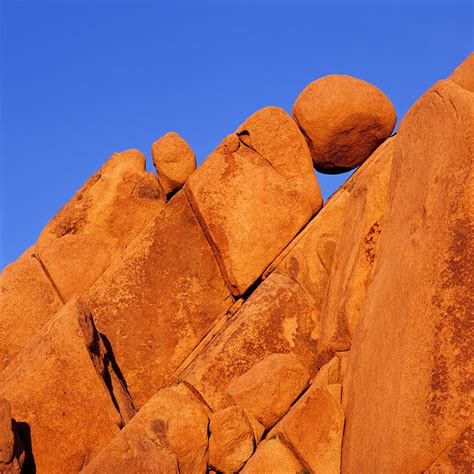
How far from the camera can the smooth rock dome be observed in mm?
9453

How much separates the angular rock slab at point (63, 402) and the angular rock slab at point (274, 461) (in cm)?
153

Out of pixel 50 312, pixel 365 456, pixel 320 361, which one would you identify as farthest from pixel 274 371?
pixel 50 312

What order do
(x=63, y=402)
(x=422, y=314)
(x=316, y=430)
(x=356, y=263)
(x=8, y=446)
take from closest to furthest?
(x=422, y=314) → (x=8, y=446) → (x=316, y=430) → (x=63, y=402) → (x=356, y=263)

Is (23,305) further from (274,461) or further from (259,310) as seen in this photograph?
(274,461)

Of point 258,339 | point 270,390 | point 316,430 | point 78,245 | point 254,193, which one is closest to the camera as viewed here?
point 316,430

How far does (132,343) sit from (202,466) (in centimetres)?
263

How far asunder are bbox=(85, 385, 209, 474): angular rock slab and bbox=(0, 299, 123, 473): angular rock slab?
27.8 inches

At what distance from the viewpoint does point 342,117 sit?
9.47m

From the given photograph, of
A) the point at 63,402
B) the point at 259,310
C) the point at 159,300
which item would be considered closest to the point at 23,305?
the point at 159,300

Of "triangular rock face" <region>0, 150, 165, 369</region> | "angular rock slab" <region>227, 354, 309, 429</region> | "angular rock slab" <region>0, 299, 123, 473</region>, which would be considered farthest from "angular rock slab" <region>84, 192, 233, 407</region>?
"angular rock slab" <region>227, 354, 309, 429</region>

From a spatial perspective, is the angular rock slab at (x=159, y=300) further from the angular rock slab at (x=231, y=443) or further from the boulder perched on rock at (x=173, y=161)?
the angular rock slab at (x=231, y=443)

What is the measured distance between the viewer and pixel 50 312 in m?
9.72

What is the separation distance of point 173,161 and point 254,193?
1.26 m

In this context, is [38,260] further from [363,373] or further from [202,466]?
[363,373]
